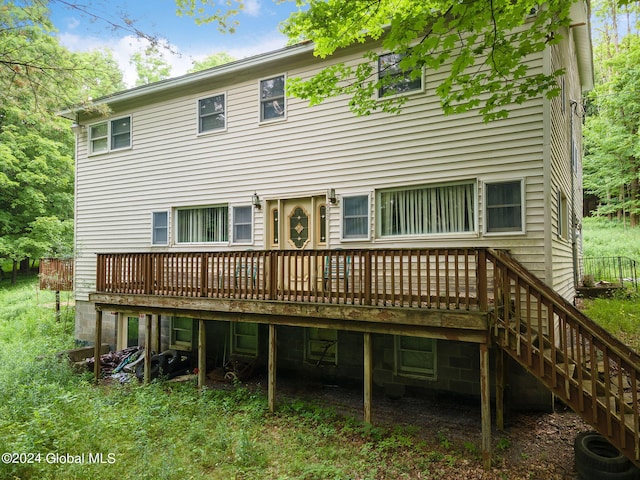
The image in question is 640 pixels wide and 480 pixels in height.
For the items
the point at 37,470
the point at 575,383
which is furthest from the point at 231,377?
the point at 575,383

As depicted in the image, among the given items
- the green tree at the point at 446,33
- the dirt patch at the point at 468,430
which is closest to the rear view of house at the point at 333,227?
the dirt patch at the point at 468,430

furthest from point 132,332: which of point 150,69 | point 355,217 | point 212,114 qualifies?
point 150,69

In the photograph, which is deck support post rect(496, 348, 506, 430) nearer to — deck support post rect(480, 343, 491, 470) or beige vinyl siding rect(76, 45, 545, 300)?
deck support post rect(480, 343, 491, 470)

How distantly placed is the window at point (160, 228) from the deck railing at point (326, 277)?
1789 mm

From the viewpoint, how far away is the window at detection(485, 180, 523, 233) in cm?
644

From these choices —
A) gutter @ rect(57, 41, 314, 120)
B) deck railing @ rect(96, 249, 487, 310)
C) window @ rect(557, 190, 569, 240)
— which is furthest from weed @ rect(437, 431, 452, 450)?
gutter @ rect(57, 41, 314, 120)

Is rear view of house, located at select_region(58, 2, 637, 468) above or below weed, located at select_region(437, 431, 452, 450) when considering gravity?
above

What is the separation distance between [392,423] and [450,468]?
4.89 feet

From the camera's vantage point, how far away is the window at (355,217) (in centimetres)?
780

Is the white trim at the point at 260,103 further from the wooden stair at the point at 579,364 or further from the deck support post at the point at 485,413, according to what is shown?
the deck support post at the point at 485,413

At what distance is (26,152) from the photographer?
21156mm

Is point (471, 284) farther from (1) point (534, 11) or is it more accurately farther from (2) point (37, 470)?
(2) point (37, 470)

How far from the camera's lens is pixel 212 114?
32.1 feet

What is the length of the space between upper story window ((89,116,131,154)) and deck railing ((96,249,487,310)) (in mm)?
4224
